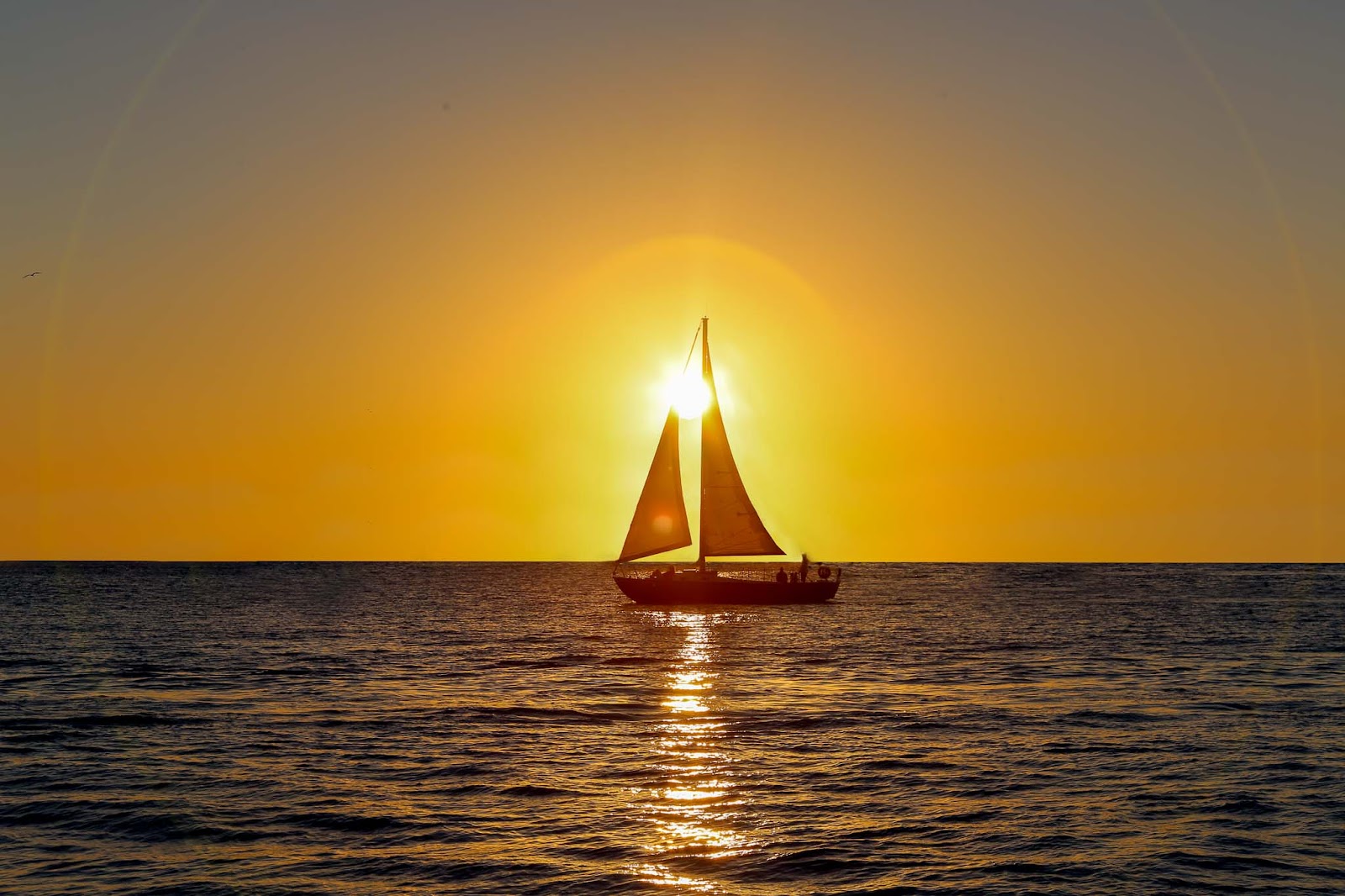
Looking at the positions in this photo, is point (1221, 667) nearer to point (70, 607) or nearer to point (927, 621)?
point (927, 621)

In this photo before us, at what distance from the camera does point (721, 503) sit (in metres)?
99.4

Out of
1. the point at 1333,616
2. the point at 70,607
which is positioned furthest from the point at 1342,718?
the point at 70,607

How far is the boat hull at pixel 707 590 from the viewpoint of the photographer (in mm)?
97500

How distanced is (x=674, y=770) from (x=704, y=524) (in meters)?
68.6

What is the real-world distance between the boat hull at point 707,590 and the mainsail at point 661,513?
3348mm

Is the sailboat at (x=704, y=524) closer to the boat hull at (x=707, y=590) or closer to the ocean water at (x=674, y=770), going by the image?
the boat hull at (x=707, y=590)

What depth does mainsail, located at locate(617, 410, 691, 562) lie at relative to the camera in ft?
316

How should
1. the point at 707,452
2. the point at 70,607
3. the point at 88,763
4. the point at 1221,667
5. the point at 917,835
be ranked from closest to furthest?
the point at 917,835 < the point at 88,763 < the point at 1221,667 < the point at 707,452 < the point at 70,607

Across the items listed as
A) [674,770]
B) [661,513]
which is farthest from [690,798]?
[661,513]

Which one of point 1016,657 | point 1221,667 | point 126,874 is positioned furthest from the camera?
point 1016,657

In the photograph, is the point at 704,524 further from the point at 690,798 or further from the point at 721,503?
the point at 690,798

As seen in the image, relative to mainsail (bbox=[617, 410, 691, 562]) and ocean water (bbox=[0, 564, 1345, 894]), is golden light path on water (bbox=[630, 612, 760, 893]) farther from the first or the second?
mainsail (bbox=[617, 410, 691, 562])

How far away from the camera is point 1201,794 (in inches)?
1106

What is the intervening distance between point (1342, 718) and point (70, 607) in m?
116
